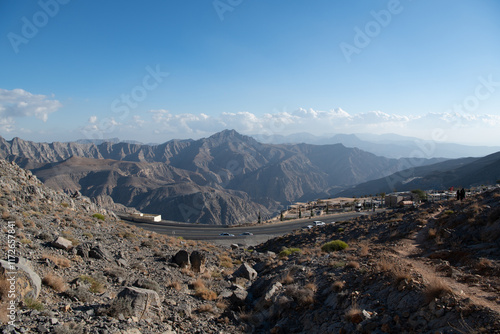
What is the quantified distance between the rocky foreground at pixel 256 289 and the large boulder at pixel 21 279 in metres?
0.03

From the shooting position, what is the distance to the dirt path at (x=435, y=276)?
7012 mm

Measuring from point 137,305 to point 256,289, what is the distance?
643 cm

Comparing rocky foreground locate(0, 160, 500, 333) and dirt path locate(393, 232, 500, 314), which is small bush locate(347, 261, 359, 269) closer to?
rocky foreground locate(0, 160, 500, 333)

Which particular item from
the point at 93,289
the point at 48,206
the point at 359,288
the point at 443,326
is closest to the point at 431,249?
the point at 359,288

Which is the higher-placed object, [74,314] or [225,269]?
[74,314]

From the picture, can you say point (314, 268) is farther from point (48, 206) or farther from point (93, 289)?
point (48, 206)

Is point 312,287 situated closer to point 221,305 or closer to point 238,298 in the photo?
point 238,298

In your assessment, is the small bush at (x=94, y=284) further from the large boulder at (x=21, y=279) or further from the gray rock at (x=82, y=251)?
the gray rock at (x=82, y=251)

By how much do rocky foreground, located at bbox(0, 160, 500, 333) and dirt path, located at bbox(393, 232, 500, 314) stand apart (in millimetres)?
44

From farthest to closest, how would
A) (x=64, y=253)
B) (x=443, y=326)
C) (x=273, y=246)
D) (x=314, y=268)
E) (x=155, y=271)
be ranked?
(x=273, y=246)
(x=155, y=271)
(x=314, y=268)
(x=64, y=253)
(x=443, y=326)

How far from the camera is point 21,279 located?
316 inches

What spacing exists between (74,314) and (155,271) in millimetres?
7061

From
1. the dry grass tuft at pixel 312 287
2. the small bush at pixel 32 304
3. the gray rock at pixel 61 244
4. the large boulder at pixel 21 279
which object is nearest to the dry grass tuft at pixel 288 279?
the dry grass tuft at pixel 312 287

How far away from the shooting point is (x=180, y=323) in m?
9.27
